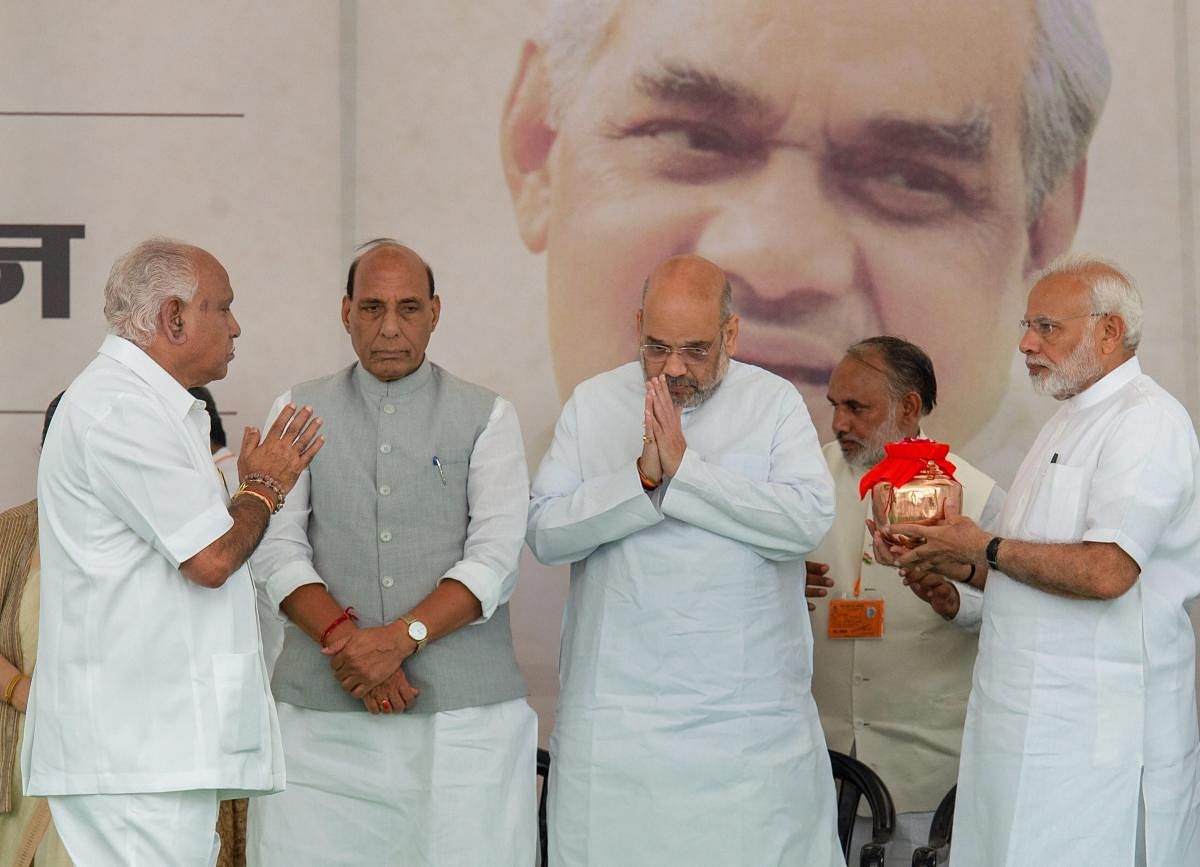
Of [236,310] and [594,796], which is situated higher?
[236,310]

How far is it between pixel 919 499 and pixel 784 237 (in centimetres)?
194

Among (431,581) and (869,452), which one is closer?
(431,581)

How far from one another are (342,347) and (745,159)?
1.55 m

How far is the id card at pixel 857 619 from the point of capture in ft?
14.0

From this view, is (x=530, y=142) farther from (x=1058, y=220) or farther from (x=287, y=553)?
(x=287, y=553)

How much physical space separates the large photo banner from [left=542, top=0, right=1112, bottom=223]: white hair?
0.01 m

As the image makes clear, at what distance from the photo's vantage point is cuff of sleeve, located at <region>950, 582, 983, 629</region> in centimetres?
416

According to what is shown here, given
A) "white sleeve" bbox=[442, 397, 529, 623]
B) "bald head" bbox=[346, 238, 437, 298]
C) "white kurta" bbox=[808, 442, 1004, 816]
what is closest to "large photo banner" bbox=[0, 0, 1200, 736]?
"white kurta" bbox=[808, 442, 1004, 816]

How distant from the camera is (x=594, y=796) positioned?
3.53 meters

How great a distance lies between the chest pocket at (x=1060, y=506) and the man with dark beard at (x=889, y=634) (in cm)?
61

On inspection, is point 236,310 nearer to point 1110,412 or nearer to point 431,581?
point 431,581

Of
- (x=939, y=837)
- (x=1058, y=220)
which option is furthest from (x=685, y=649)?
(x=1058, y=220)

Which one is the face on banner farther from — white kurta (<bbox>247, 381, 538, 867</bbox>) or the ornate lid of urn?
white kurta (<bbox>247, 381, 538, 867</bbox>)

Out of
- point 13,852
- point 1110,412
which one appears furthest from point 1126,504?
point 13,852
